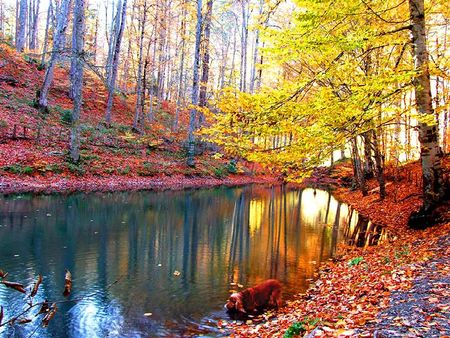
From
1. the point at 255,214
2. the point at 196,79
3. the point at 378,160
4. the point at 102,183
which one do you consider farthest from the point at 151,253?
the point at 196,79

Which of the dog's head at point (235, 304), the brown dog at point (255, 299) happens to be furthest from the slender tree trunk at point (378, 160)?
the dog's head at point (235, 304)

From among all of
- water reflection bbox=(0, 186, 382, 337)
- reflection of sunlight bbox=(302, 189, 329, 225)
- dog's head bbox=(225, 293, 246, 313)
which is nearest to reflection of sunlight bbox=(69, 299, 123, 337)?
water reflection bbox=(0, 186, 382, 337)

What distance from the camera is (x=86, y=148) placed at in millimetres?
21938

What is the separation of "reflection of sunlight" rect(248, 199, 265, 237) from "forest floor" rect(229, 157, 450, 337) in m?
3.87

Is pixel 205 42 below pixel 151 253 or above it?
above

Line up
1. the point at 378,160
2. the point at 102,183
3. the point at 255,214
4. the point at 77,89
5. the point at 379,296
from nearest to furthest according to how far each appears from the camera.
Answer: the point at 379,296 < the point at 378,160 < the point at 255,214 < the point at 77,89 < the point at 102,183

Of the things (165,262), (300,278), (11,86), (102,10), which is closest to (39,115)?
(11,86)

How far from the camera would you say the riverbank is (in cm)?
1593

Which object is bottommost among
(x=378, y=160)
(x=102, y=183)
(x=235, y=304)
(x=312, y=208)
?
(x=235, y=304)

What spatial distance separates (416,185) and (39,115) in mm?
22054

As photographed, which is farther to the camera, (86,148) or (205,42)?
(205,42)

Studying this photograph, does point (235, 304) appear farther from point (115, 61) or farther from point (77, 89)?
point (115, 61)

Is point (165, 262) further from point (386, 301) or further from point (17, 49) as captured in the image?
point (17, 49)

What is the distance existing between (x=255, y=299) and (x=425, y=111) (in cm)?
600
